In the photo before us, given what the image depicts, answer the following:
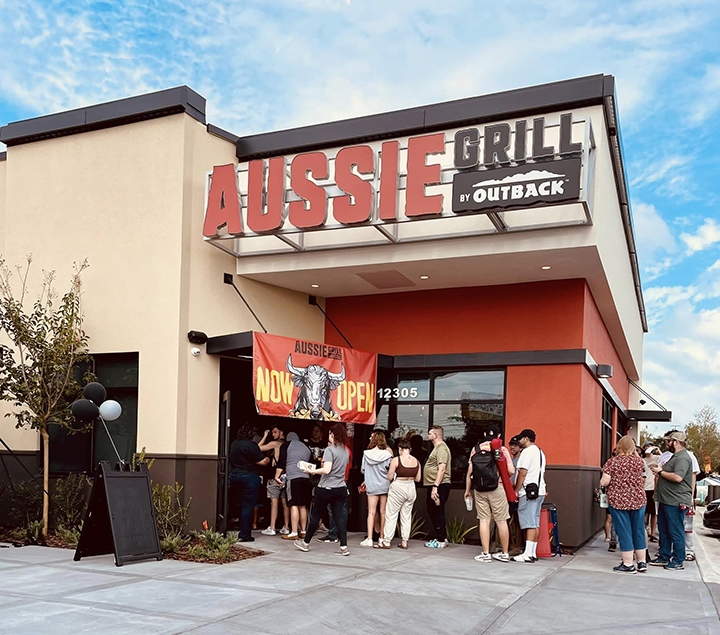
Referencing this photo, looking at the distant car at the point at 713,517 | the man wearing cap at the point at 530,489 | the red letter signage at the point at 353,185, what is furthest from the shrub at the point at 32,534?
the distant car at the point at 713,517

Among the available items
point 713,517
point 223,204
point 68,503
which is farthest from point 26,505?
point 713,517

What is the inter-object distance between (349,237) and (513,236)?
2.62 meters

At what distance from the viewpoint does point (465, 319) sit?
14.2 m

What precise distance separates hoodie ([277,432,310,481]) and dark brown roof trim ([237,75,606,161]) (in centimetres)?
491

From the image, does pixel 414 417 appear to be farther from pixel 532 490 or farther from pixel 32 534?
pixel 32 534

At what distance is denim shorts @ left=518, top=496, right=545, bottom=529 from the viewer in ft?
37.2

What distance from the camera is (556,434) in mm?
13078

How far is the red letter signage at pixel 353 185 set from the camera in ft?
38.3

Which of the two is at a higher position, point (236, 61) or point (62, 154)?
point (236, 61)

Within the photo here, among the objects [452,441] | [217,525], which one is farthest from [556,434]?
[217,525]

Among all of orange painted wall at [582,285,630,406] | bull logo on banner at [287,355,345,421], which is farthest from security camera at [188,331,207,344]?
orange painted wall at [582,285,630,406]

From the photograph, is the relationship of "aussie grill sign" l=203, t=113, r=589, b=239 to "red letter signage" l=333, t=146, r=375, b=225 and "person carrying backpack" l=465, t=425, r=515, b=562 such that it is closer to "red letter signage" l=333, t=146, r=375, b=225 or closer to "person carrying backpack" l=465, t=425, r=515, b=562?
"red letter signage" l=333, t=146, r=375, b=225

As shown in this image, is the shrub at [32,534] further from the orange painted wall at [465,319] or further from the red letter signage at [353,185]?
the red letter signage at [353,185]

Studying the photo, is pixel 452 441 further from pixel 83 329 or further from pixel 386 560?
pixel 83 329
